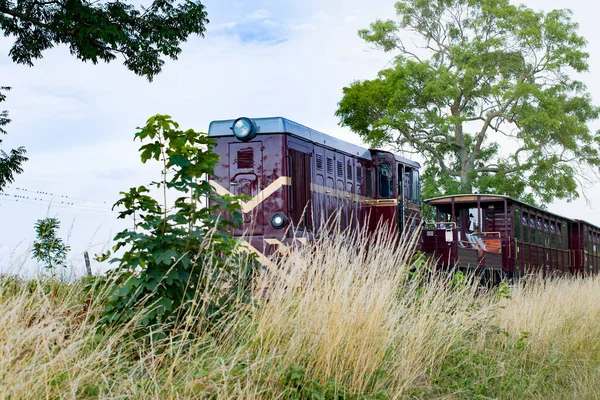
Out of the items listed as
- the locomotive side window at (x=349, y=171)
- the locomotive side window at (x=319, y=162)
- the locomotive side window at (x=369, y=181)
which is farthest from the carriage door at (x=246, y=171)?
the locomotive side window at (x=369, y=181)

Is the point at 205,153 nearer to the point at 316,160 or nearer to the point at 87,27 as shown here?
the point at 316,160

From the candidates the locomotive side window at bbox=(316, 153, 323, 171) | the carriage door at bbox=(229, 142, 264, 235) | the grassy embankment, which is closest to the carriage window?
the locomotive side window at bbox=(316, 153, 323, 171)

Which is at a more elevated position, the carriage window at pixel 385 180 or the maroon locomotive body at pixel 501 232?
the carriage window at pixel 385 180

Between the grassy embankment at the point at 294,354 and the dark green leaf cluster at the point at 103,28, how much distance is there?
28.4 feet

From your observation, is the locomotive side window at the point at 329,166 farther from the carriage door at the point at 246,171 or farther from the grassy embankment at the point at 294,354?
the grassy embankment at the point at 294,354

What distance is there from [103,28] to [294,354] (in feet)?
37.5

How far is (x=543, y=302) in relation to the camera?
35.5 ft

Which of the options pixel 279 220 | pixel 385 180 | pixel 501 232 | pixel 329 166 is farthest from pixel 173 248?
pixel 501 232

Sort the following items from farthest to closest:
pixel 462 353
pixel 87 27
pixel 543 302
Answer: pixel 87 27, pixel 543 302, pixel 462 353

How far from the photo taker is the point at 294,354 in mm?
5109

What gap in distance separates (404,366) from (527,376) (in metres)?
2.12

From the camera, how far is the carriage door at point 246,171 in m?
10.4

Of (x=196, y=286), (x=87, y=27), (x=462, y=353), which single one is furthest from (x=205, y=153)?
(x=87, y=27)

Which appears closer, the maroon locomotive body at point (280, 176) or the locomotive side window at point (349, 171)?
the maroon locomotive body at point (280, 176)
